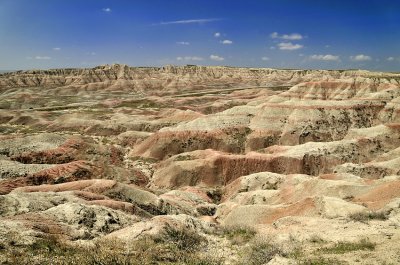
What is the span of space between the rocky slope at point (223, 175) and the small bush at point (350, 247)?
34cm

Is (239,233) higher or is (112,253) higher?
(112,253)

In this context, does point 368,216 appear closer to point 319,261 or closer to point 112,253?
point 319,261

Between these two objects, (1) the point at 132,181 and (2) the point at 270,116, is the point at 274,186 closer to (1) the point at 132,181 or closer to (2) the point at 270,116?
(1) the point at 132,181

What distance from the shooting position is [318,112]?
224 ft

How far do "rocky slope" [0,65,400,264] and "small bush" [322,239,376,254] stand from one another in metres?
0.34

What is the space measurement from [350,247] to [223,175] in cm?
3445

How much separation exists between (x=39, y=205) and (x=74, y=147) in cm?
3467

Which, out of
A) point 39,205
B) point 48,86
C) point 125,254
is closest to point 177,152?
point 39,205

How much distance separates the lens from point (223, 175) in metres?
50.1

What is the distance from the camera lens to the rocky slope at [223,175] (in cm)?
1886

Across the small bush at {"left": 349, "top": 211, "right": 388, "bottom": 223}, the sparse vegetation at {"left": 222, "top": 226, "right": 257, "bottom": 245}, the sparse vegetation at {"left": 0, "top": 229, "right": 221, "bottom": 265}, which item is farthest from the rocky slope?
the sparse vegetation at {"left": 0, "top": 229, "right": 221, "bottom": 265}

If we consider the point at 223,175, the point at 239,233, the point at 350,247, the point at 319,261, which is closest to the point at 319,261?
the point at 319,261

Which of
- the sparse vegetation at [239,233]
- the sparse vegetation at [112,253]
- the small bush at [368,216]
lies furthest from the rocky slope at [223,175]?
the sparse vegetation at [112,253]

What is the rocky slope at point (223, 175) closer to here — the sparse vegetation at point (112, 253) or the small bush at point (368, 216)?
the small bush at point (368, 216)
